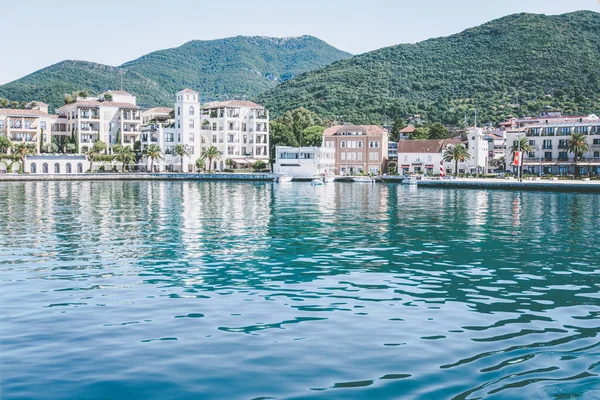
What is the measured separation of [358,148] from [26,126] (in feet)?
229

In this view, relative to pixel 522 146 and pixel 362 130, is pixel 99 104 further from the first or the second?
pixel 522 146

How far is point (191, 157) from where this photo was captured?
447 ft

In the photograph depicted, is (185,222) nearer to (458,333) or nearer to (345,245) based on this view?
(345,245)

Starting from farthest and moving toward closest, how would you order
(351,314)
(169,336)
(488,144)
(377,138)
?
(488,144), (377,138), (351,314), (169,336)

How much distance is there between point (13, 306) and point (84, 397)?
24.7ft

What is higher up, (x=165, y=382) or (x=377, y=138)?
(x=377, y=138)

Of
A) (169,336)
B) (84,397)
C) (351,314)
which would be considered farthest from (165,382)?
(351,314)

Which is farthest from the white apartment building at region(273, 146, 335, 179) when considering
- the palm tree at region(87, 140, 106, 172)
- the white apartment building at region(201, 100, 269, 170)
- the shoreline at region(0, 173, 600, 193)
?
the palm tree at region(87, 140, 106, 172)

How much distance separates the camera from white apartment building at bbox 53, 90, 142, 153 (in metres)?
136

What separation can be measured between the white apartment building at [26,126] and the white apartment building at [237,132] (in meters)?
33.3

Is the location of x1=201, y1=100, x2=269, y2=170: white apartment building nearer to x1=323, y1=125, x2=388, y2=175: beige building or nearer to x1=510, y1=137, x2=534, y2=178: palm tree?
x1=323, y1=125, x2=388, y2=175: beige building

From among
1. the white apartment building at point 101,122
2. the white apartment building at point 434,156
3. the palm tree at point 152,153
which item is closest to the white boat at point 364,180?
the white apartment building at point 434,156

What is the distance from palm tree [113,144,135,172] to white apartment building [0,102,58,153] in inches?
589

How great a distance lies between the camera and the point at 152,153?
13112cm
